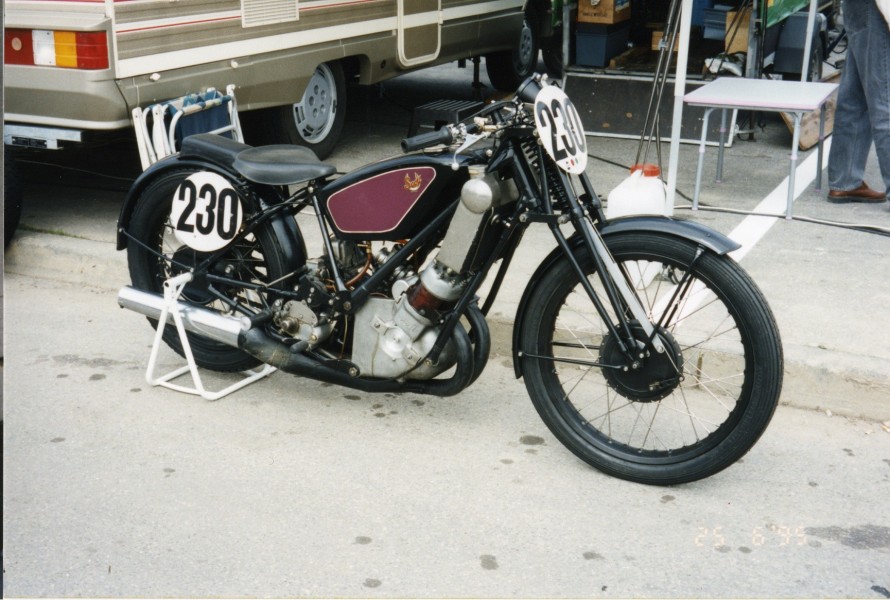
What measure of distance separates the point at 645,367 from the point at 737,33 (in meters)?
5.69

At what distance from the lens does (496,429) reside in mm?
3934

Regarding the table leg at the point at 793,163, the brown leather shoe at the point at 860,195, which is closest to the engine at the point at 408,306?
the table leg at the point at 793,163

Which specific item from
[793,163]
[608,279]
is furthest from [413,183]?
[793,163]

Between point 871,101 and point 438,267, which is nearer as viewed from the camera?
point 438,267

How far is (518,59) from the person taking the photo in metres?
10.1

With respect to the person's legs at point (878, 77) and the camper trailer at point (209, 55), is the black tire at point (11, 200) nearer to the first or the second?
the camper trailer at point (209, 55)

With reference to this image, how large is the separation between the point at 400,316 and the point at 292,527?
34.2 inches

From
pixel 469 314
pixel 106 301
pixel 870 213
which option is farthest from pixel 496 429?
pixel 870 213

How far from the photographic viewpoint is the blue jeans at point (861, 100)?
5.94m

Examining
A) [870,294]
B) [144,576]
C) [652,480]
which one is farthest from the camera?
[870,294]

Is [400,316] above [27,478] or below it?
above

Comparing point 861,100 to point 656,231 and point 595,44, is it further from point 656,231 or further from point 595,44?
point 656,231

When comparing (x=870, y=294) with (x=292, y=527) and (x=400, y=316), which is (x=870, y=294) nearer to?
(x=400, y=316)

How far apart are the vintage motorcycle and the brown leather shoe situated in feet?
7.77
